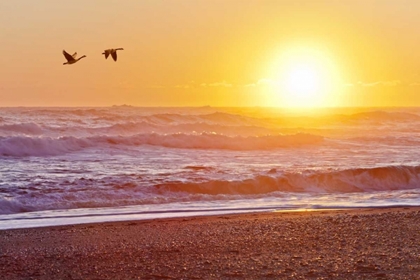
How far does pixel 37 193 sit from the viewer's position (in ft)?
47.0

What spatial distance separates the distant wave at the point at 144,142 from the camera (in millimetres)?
26531

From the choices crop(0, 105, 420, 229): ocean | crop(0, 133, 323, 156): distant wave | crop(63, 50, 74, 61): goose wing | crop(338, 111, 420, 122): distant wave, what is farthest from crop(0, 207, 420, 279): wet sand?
crop(338, 111, 420, 122): distant wave

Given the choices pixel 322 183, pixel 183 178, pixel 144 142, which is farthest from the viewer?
pixel 144 142

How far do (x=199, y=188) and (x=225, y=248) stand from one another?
7.02 meters

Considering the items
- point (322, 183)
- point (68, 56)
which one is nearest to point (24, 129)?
point (322, 183)

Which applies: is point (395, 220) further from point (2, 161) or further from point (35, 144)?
point (35, 144)

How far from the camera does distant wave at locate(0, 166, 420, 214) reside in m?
13.8

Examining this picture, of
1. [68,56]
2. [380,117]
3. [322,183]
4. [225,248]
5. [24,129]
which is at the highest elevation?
[68,56]

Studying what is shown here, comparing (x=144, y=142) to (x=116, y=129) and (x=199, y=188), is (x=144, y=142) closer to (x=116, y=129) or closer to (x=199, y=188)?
(x=116, y=129)

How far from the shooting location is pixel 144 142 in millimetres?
31047

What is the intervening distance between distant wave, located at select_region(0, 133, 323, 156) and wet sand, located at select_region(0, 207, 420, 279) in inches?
645

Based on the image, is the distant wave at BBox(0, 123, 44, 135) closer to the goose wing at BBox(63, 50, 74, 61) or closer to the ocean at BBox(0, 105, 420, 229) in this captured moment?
the ocean at BBox(0, 105, 420, 229)

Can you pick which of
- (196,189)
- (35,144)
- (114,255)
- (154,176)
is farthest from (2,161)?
(114,255)

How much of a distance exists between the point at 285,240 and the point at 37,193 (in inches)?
283
